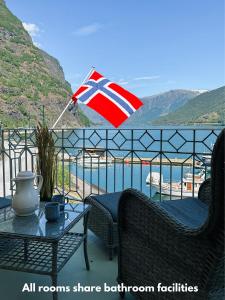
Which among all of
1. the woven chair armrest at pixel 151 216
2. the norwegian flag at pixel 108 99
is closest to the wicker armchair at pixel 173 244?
the woven chair armrest at pixel 151 216

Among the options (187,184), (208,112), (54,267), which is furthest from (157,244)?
(208,112)

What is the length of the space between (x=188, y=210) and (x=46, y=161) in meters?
1.12

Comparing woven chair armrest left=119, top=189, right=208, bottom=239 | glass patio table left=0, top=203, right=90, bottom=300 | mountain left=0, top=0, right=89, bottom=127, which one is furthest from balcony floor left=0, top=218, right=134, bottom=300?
mountain left=0, top=0, right=89, bottom=127

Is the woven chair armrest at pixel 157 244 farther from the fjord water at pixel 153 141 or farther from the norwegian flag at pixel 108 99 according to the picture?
the norwegian flag at pixel 108 99

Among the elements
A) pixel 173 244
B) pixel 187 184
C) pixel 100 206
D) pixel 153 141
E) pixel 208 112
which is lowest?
pixel 187 184

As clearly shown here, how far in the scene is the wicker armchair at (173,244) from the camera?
35.3 inches

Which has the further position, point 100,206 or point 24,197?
point 100,206

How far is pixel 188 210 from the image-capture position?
73.6 inches

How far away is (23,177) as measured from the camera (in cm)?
168

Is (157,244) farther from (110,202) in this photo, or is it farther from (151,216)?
(110,202)

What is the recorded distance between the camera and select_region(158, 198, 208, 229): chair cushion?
1680mm

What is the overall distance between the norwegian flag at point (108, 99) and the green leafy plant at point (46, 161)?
6.15 ft

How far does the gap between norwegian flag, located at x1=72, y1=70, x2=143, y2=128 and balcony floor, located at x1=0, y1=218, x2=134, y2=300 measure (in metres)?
2.21

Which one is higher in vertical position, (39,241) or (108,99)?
(108,99)
